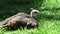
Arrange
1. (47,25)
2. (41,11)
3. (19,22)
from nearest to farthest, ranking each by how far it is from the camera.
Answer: (19,22) < (47,25) < (41,11)

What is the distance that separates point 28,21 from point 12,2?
4.37 m

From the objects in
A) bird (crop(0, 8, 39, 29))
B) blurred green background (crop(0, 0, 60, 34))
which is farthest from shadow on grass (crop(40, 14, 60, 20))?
bird (crop(0, 8, 39, 29))

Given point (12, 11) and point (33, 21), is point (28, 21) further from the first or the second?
point (12, 11)

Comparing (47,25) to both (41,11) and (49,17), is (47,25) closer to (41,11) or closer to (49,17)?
(49,17)

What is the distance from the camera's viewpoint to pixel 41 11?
10828mm

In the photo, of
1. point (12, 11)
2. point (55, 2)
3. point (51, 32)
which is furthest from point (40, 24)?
point (55, 2)

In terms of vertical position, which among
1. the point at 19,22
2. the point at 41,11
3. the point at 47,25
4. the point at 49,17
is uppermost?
the point at 41,11

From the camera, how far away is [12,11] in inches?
433

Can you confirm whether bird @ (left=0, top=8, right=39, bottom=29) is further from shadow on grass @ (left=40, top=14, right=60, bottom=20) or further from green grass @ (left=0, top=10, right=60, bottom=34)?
shadow on grass @ (left=40, top=14, right=60, bottom=20)

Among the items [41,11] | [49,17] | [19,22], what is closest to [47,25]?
[19,22]

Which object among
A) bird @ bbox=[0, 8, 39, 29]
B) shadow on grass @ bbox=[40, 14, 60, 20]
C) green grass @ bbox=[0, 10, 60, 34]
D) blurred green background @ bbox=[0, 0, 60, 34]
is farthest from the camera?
shadow on grass @ bbox=[40, 14, 60, 20]

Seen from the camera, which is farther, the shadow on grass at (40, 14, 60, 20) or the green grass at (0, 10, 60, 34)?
the shadow on grass at (40, 14, 60, 20)

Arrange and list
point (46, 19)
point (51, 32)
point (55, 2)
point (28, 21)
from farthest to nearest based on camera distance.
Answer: point (55, 2) < point (46, 19) < point (28, 21) < point (51, 32)

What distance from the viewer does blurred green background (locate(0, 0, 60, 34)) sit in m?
7.90
